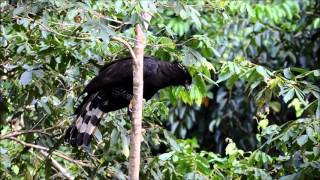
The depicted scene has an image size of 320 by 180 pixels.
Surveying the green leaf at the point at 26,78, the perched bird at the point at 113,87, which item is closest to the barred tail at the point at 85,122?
the perched bird at the point at 113,87

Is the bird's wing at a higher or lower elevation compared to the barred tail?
higher

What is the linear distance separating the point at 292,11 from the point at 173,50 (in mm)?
3024

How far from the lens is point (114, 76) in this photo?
10.7 feet

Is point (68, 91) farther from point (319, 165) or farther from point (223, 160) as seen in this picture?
point (319, 165)

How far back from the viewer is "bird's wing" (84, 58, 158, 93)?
3250 millimetres

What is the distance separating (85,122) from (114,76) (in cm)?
27

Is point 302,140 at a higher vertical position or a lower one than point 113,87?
lower

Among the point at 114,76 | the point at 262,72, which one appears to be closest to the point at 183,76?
the point at 114,76

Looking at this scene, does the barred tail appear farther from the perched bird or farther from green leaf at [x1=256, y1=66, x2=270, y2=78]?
green leaf at [x1=256, y1=66, x2=270, y2=78]

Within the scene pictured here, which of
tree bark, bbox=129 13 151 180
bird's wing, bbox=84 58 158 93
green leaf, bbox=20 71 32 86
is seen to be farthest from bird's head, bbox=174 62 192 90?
green leaf, bbox=20 71 32 86

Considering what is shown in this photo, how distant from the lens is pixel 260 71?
3.00m

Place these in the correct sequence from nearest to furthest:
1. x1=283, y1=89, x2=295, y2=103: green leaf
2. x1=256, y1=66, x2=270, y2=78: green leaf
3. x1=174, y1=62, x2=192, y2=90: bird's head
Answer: x1=283, y1=89, x2=295, y2=103: green leaf, x1=256, y1=66, x2=270, y2=78: green leaf, x1=174, y1=62, x2=192, y2=90: bird's head

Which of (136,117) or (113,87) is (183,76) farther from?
(136,117)

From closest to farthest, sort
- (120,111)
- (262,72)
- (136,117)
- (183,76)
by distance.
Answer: (136,117), (262,72), (183,76), (120,111)
